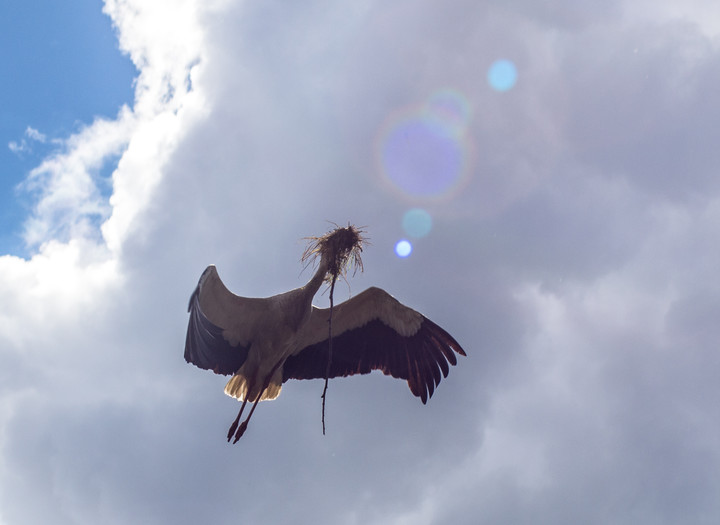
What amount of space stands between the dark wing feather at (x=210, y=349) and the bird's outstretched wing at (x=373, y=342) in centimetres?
84

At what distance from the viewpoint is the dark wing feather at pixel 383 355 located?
843 centimetres

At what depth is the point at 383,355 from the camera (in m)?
8.69

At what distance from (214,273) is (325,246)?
4.70 ft

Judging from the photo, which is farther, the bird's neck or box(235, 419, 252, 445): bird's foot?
the bird's neck

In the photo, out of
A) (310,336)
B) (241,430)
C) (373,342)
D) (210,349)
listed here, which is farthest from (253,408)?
(373,342)

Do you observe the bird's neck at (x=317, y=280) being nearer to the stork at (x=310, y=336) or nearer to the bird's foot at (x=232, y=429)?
the stork at (x=310, y=336)

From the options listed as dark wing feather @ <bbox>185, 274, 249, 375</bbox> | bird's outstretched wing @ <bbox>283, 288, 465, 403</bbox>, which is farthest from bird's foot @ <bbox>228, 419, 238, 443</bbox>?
bird's outstretched wing @ <bbox>283, 288, 465, 403</bbox>

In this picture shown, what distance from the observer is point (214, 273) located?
24.1 ft

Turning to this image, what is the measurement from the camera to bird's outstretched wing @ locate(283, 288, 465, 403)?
334 inches

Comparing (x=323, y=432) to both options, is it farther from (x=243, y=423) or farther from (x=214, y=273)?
(x=214, y=273)

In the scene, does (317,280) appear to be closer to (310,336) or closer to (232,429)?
(310,336)

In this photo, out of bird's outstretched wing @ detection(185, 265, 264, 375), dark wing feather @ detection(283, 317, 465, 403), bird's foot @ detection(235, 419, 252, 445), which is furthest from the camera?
dark wing feather @ detection(283, 317, 465, 403)

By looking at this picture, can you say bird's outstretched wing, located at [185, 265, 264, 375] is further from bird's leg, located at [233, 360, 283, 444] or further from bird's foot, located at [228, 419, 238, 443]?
bird's foot, located at [228, 419, 238, 443]

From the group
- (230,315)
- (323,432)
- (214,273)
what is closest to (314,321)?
(230,315)
